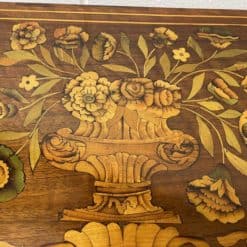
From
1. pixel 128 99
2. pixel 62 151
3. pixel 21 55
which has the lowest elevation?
pixel 62 151

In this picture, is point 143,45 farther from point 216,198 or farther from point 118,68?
point 216,198

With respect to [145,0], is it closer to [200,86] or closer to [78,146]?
[200,86]

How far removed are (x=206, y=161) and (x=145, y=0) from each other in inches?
16.6

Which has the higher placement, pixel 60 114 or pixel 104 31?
pixel 104 31

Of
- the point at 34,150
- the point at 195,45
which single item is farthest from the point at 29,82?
the point at 195,45

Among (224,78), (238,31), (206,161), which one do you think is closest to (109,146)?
(206,161)

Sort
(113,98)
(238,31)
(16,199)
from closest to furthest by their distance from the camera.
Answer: (16,199)
(113,98)
(238,31)

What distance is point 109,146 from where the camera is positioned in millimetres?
770

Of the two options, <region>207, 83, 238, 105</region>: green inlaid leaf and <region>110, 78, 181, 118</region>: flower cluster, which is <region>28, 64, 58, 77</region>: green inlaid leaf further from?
<region>207, 83, 238, 105</region>: green inlaid leaf

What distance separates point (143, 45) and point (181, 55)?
0.08m

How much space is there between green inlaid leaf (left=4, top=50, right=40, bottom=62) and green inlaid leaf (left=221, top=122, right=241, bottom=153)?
38cm

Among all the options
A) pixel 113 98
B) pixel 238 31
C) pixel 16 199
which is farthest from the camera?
pixel 238 31

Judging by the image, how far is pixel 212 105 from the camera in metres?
0.83

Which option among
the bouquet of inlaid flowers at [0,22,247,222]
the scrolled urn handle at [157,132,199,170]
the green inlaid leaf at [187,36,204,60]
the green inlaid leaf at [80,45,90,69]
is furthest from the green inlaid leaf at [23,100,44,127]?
the green inlaid leaf at [187,36,204,60]
